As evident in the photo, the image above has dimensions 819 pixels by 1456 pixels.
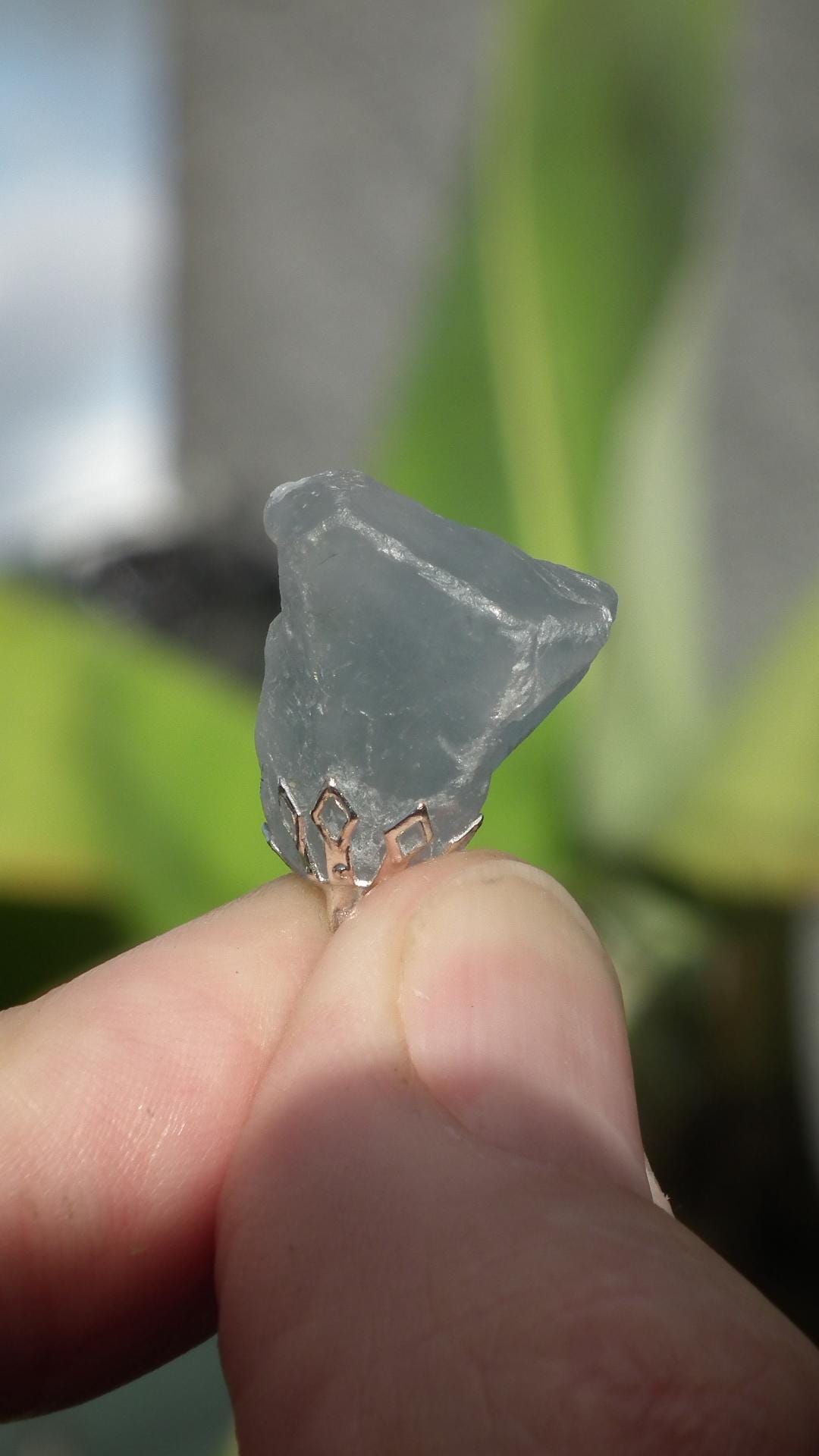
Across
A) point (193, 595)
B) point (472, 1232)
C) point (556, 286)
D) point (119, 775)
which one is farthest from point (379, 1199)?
point (193, 595)

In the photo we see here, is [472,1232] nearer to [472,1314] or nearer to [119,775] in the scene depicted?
[472,1314]

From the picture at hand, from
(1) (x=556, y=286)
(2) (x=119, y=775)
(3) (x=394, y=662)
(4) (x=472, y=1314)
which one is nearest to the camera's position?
(4) (x=472, y=1314)

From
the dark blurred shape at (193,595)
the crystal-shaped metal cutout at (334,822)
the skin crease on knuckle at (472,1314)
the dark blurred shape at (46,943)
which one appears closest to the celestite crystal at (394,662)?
the crystal-shaped metal cutout at (334,822)

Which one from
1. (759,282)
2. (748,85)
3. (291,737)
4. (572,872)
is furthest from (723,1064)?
(748,85)

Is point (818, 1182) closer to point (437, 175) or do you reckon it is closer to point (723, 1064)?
point (723, 1064)

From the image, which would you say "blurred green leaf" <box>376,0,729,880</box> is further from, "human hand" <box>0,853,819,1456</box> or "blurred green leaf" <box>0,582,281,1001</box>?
"human hand" <box>0,853,819,1456</box>
